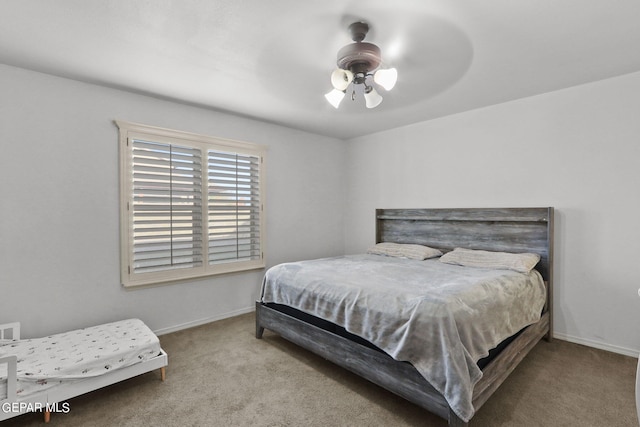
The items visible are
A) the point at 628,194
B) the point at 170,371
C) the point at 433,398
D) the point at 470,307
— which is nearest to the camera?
the point at 433,398

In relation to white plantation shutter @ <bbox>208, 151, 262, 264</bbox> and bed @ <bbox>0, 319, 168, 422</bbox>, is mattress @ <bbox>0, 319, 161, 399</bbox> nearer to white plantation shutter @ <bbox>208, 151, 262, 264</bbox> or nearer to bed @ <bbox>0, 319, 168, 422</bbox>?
bed @ <bbox>0, 319, 168, 422</bbox>

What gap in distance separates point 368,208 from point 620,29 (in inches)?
127

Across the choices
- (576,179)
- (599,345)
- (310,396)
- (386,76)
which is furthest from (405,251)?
(386,76)

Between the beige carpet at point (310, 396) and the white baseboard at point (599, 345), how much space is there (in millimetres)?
83

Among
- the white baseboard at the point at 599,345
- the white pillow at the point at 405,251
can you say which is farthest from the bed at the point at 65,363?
the white baseboard at the point at 599,345

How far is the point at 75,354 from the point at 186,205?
5.38 feet

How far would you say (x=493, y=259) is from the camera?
10.1ft

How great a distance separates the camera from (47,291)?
2.65 m

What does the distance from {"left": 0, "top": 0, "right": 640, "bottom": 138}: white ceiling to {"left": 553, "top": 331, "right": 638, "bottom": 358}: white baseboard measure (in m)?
2.41

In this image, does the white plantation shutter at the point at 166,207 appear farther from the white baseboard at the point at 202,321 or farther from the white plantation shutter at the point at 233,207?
the white baseboard at the point at 202,321

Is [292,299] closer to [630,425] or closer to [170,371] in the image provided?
[170,371]

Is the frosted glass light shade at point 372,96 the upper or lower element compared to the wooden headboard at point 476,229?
upper

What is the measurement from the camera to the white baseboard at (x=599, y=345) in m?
2.71

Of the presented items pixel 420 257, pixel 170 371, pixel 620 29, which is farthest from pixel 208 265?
pixel 620 29
